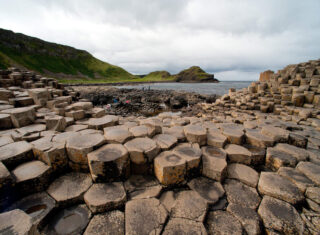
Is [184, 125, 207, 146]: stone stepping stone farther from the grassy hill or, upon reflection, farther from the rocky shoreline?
the grassy hill

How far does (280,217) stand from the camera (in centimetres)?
180

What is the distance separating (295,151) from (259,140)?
69 centimetres

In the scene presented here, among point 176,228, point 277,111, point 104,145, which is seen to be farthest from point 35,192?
point 277,111

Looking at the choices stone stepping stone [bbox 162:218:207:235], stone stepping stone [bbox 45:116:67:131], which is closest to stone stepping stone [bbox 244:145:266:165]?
stone stepping stone [bbox 162:218:207:235]

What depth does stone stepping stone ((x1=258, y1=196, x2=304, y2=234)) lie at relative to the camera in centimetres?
169

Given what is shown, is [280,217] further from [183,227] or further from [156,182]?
[156,182]

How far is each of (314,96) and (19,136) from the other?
13.0m

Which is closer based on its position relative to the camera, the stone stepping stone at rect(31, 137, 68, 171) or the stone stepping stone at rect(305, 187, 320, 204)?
the stone stepping stone at rect(305, 187, 320, 204)

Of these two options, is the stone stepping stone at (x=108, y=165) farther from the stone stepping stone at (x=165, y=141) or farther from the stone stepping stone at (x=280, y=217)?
the stone stepping stone at (x=280, y=217)

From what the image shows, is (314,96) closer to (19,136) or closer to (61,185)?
(61,185)

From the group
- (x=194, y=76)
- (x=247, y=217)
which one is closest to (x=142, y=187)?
(x=247, y=217)

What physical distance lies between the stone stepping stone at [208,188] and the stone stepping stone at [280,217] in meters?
0.58

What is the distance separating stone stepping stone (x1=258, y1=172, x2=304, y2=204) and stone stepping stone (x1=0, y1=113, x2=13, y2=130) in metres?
6.20

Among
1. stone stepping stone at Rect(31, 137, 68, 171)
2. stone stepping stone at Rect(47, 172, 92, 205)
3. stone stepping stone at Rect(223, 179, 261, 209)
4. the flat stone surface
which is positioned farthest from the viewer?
stone stepping stone at Rect(31, 137, 68, 171)
